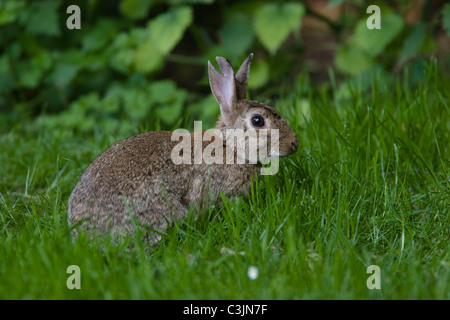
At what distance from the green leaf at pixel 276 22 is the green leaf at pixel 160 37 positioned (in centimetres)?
71

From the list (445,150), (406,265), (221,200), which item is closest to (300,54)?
(445,150)

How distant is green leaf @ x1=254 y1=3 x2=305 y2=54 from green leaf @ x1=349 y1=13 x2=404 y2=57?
0.61 metres

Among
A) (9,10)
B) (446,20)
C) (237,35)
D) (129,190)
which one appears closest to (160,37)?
(237,35)

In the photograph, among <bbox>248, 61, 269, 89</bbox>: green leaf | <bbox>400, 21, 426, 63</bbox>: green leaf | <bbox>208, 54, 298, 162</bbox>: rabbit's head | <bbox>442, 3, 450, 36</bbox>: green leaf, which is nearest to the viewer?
<bbox>208, 54, 298, 162</bbox>: rabbit's head

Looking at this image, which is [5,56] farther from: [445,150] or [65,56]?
Answer: [445,150]

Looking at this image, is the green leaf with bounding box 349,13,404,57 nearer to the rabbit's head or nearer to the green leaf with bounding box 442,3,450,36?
the green leaf with bounding box 442,3,450,36

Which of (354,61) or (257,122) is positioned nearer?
(257,122)

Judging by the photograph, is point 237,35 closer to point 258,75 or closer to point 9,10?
point 258,75

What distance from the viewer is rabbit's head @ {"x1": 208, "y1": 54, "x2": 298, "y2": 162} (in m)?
3.78

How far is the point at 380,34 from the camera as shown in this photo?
19.7ft

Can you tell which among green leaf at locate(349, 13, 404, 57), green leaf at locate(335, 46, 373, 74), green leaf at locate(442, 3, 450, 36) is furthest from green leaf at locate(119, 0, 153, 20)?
green leaf at locate(442, 3, 450, 36)

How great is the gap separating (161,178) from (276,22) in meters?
3.00

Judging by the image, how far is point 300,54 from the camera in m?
6.94

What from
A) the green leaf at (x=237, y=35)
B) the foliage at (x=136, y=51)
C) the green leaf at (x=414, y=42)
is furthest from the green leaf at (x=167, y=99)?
the green leaf at (x=414, y=42)
